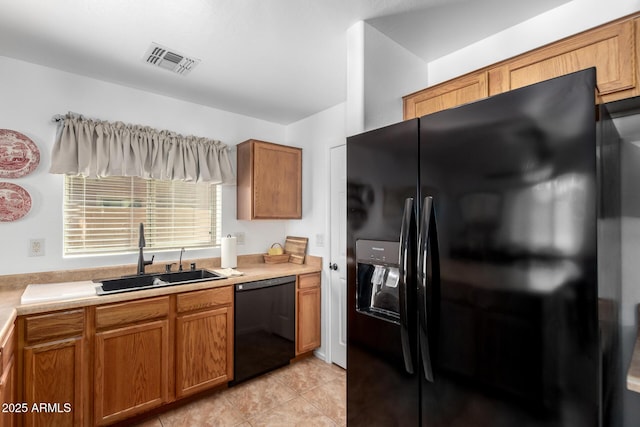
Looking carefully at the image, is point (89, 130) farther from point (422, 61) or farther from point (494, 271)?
point (494, 271)

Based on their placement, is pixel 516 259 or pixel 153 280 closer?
pixel 516 259

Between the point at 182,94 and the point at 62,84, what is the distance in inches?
33.4

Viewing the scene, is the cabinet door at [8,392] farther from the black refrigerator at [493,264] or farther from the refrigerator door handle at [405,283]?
the refrigerator door handle at [405,283]

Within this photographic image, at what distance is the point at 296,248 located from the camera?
350 cm

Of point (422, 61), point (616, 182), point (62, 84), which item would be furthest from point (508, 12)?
point (62, 84)

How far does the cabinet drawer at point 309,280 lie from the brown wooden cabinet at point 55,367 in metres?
1.69

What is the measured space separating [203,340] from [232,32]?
2176mm

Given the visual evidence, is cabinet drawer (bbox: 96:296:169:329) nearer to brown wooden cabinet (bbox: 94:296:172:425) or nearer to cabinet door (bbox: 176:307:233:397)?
brown wooden cabinet (bbox: 94:296:172:425)

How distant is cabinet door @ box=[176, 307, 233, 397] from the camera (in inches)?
89.7

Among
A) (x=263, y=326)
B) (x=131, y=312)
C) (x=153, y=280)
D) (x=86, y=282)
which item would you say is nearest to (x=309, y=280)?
(x=263, y=326)

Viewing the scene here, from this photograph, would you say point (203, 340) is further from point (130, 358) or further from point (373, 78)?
point (373, 78)

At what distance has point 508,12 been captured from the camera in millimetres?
1692

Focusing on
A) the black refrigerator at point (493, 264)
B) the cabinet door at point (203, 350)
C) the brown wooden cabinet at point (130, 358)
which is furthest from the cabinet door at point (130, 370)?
the black refrigerator at point (493, 264)

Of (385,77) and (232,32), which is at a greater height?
(232,32)
